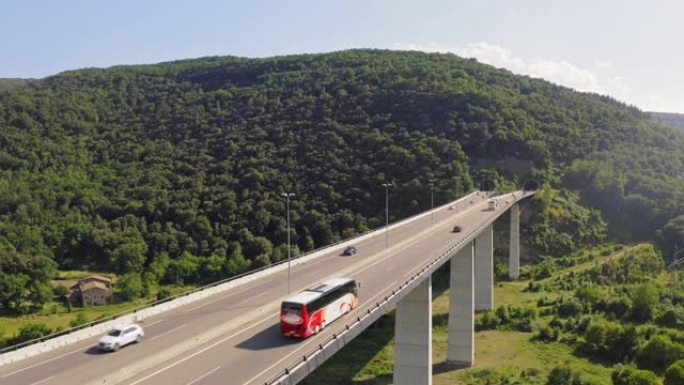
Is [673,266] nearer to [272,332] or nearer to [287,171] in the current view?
[287,171]

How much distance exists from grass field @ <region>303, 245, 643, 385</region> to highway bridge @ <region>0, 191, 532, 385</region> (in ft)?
8.21

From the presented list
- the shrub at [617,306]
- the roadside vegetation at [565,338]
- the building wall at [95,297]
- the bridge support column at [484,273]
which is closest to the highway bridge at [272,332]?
the roadside vegetation at [565,338]

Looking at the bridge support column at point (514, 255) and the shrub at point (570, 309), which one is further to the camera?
the bridge support column at point (514, 255)

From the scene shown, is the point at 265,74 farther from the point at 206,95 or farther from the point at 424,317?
the point at 424,317

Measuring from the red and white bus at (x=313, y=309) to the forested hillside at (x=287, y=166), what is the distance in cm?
5651

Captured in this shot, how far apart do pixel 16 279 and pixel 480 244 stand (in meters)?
63.3

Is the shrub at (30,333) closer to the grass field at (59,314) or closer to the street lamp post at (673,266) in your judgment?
the grass field at (59,314)

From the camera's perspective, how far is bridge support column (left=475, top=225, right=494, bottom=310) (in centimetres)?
6556

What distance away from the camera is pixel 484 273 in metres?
66.4

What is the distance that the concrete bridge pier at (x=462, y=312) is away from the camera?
49500 mm

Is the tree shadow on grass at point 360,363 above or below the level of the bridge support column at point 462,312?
below

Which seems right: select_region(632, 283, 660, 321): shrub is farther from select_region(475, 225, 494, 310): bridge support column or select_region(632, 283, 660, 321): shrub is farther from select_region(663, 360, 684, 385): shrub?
select_region(663, 360, 684, 385): shrub

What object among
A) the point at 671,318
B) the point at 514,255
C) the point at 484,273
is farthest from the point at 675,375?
the point at 514,255

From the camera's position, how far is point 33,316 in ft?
238
